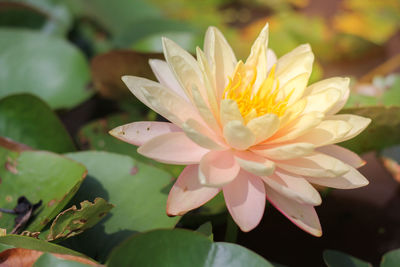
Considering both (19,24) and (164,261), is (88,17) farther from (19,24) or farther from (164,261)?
(164,261)

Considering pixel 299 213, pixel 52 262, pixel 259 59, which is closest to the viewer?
pixel 52 262

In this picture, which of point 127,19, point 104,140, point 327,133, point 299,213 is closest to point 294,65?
point 327,133

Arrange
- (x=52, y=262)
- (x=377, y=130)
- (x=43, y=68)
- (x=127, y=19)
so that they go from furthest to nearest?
(x=127, y=19) → (x=43, y=68) → (x=377, y=130) → (x=52, y=262)

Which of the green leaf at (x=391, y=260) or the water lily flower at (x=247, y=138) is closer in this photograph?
the water lily flower at (x=247, y=138)

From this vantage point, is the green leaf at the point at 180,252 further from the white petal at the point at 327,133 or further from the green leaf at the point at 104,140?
the green leaf at the point at 104,140

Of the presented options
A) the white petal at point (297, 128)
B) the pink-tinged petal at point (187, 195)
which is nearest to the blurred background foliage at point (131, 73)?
the pink-tinged petal at point (187, 195)

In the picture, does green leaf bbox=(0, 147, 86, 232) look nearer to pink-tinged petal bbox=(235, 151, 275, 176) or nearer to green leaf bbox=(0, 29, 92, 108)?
pink-tinged petal bbox=(235, 151, 275, 176)

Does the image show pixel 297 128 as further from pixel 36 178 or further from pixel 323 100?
pixel 36 178
